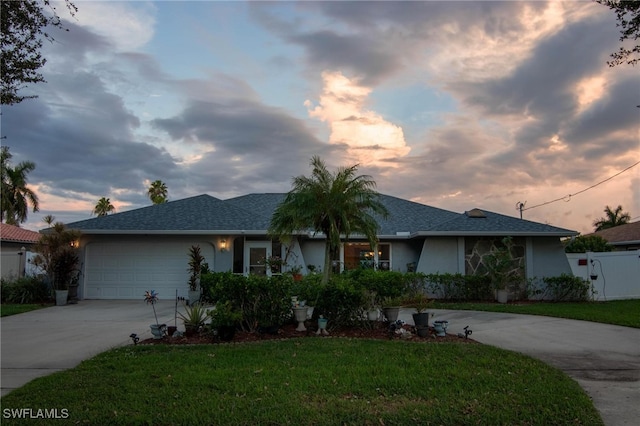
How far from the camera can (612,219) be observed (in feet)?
121

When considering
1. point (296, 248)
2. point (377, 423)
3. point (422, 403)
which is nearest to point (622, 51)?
point (422, 403)

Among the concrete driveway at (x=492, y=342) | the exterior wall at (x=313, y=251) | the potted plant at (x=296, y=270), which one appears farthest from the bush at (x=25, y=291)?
the exterior wall at (x=313, y=251)

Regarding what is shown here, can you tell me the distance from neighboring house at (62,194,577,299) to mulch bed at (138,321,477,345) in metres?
7.87

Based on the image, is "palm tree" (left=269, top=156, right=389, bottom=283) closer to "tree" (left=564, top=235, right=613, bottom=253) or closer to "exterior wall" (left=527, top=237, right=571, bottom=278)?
"exterior wall" (left=527, top=237, right=571, bottom=278)

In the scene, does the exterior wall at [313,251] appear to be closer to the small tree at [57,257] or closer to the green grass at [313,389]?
the small tree at [57,257]

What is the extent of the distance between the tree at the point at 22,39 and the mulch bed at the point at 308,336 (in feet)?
15.6

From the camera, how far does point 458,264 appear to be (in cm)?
1683

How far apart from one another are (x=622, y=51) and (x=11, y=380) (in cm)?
1022

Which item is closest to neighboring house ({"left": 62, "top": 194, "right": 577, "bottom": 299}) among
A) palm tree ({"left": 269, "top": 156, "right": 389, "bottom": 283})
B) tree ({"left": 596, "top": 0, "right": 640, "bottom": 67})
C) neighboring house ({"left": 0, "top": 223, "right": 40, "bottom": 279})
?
neighboring house ({"left": 0, "top": 223, "right": 40, "bottom": 279})

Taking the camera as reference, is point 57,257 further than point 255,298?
Yes

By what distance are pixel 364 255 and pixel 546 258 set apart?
6.95 metres

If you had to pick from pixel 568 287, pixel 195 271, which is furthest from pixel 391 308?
pixel 568 287

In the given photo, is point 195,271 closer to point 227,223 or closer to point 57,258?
point 227,223

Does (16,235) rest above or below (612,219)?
below
